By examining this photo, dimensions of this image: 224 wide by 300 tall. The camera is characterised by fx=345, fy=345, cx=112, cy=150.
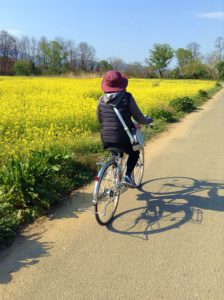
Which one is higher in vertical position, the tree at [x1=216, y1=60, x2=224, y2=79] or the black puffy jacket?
the tree at [x1=216, y1=60, x2=224, y2=79]

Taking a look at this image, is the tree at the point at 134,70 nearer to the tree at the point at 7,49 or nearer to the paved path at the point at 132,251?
the tree at the point at 7,49

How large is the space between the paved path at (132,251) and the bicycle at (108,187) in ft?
0.54

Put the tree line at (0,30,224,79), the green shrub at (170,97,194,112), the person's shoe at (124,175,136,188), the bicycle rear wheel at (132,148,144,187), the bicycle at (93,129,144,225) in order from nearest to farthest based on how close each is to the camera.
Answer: the bicycle at (93,129,144,225) → the person's shoe at (124,175,136,188) → the bicycle rear wheel at (132,148,144,187) → the green shrub at (170,97,194,112) → the tree line at (0,30,224,79)

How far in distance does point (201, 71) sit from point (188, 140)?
75.3 m

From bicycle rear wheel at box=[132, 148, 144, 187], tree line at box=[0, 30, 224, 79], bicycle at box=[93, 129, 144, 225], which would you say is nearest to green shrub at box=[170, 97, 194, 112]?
bicycle rear wheel at box=[132, 148, 144, 187]

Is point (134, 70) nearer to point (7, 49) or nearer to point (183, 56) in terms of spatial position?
point (183, 56)

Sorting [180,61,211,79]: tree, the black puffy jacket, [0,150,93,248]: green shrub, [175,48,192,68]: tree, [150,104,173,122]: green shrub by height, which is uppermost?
[175,48,192,68]: tree

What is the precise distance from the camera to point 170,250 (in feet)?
12.2

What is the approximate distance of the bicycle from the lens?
4.14m

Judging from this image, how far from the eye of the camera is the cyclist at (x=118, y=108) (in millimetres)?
4289

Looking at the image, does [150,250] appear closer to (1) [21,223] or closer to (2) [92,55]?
(1) [21,223]

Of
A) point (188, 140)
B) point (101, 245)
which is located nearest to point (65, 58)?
point (188, 140)

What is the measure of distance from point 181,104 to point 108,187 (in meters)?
13.6

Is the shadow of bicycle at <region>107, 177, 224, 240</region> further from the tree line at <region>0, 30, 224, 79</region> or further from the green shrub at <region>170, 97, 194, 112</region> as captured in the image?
the tree line at <region>0, 30, 224, 79</region>
